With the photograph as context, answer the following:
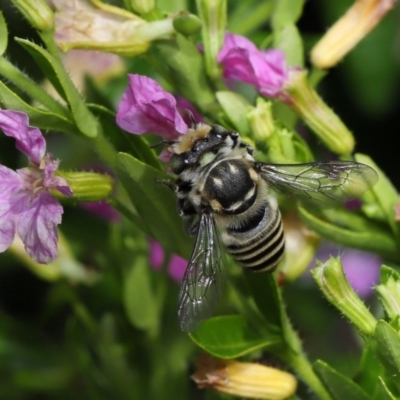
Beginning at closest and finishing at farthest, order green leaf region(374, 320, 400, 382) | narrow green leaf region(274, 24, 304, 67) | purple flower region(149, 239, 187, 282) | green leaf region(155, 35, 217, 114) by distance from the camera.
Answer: green leaf region(374, 320, 400, 382)
green leaf region(155, 35, 217, 114)
narrow green leaf region(274, 24, 304, 67)
purple flower region(149, 239, 187, 282)

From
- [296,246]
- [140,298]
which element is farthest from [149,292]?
[296,246]

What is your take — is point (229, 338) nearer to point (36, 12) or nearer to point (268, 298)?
point (268, 298)

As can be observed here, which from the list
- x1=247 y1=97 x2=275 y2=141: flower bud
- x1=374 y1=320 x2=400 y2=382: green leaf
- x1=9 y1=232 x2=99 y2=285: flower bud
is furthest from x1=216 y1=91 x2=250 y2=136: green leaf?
x1=9 y1=232 x2=99 y2=285: flower bud

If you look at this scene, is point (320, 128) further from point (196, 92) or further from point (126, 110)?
point (126, 110)

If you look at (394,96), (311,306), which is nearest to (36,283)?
(311,306)

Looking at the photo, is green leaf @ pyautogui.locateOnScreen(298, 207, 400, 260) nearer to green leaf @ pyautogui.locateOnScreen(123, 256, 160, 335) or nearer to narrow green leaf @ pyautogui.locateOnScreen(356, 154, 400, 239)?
narrow green leaf @ pyautogui.locateOnScreen(356, 154, 400, 239)
